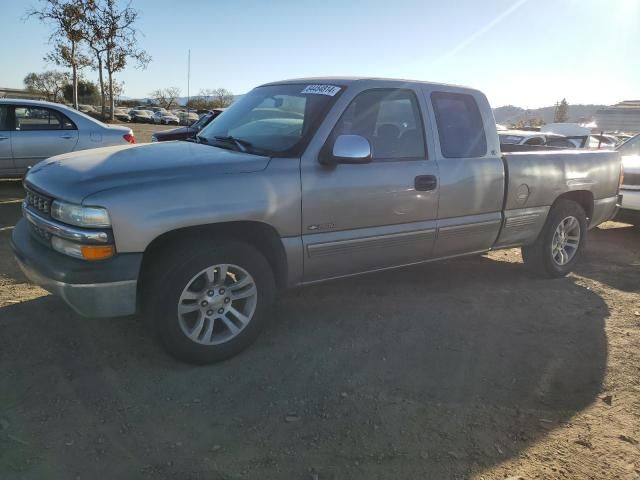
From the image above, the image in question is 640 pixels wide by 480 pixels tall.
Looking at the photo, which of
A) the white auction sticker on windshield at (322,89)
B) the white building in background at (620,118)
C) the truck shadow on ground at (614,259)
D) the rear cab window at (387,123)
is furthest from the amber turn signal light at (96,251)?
the white building in background at (620,118)

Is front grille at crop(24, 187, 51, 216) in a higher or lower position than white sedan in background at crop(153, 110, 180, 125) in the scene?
lower

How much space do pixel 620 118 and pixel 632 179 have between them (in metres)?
40.9

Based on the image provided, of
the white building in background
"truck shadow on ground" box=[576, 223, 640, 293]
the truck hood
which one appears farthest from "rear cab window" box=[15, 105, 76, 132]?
the white building in background

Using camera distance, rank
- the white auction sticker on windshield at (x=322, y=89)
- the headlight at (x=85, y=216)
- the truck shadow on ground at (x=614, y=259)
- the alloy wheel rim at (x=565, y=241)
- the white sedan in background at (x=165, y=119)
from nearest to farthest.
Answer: the headlight at (x=85, y=216)
the white auction sticker on windshield at (x=322, y=89)
the alloy wheel rim at (x=565, y=241)
the truck shadow on ground at (x=614, y=259)
the white sedan in background at (x=165, y=119)

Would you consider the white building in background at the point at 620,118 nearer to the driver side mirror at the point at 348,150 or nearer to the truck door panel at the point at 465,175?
the truck door panel at the point at 465,175

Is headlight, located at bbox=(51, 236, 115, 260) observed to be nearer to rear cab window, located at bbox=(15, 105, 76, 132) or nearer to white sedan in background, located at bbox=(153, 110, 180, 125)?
rear cab window, located at bbox=(15, 105, 76, 132)

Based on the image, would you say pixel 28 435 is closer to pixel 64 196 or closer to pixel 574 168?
pixel 64 196

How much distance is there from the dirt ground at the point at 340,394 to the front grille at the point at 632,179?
3.66 meters

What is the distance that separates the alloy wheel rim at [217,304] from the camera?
10.4 ft

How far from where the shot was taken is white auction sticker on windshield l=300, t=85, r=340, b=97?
12.1 feet

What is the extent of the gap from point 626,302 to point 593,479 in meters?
2.89

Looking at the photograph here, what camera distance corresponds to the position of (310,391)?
305 centimetres

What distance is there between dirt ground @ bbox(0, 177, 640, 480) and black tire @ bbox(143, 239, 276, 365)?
0.44 feet

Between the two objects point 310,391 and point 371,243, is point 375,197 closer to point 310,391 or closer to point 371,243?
point 371,243
